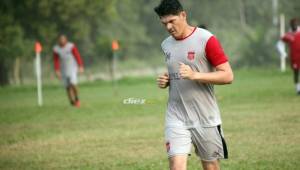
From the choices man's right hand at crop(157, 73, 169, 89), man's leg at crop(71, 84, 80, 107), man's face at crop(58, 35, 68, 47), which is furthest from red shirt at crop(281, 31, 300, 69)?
man's right hand at crop(157, 73, 169, 89)

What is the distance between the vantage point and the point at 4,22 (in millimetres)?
52438

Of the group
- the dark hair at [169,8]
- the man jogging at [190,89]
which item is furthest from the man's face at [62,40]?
the dark hair at [169,8]

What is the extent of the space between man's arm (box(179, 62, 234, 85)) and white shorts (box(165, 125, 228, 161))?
A: 633 millimetres

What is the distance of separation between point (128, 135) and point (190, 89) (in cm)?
818

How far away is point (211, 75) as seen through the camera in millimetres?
8188

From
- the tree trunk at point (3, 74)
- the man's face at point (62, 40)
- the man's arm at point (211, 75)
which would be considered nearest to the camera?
the man's arm at point (211, 75)

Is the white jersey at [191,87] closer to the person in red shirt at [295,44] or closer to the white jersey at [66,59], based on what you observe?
the person in red shirt at [295,44]

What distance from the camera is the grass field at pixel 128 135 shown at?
1275cm

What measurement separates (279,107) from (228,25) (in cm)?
5992

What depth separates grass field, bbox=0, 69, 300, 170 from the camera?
12.8 meters

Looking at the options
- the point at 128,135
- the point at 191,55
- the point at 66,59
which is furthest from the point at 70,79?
the point at 191,55

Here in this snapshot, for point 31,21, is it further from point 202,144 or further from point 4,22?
point 202,144

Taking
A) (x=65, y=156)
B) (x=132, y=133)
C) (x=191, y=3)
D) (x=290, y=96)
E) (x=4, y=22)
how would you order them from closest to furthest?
(x=65, y=156) < (x=132, y=133) < (x=290, y=96) < (x=4, y=22) < (x=191, y=3)

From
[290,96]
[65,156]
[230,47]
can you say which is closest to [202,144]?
[65,156]
